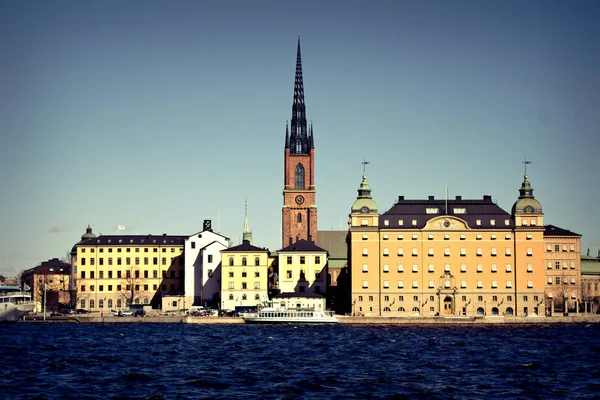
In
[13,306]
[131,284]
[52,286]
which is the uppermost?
[131,284]

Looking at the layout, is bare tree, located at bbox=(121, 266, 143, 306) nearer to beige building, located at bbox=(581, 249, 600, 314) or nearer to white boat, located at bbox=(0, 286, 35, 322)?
white boat, located at bbox=(0, 286, 35, 322)

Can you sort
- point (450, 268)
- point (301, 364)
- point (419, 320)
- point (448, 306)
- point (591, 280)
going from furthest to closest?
point (591, 280) → point (450, 268) → point (448, 306) → point (419, 320) → point (301, 364)

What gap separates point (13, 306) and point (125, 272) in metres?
30.6

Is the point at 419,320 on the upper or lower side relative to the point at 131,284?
lower

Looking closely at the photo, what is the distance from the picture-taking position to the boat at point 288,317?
12700cm

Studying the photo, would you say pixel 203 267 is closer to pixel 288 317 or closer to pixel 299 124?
pixel 288 317

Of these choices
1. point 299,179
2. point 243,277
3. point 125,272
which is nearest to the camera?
point 243,277

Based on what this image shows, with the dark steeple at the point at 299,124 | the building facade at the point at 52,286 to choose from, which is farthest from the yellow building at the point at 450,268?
the building facade at the point at 52,286

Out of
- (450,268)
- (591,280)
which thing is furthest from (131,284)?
(591,280)

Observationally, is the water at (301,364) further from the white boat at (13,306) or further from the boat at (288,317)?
the white boat at (13,306)

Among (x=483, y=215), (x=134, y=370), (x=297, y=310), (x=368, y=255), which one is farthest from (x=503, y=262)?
(x=134, y=370)

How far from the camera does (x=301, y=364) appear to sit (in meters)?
71.3

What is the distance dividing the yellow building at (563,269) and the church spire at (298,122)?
53.6 metres

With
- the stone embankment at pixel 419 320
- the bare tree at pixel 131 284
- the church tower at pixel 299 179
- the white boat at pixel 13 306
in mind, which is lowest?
the stone embankment at pixel 419 320
